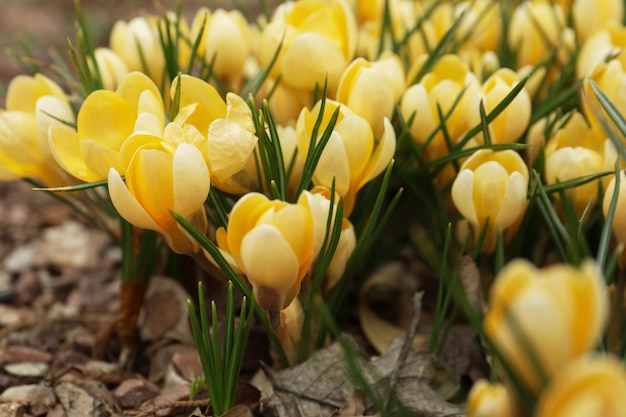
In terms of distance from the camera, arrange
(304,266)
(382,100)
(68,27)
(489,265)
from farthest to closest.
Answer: (68,27)
(489,265)
(382,100)
(304,266)

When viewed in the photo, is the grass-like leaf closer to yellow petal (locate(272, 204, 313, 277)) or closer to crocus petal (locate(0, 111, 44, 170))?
yellow petal (locate(272, 204, 313, 277))

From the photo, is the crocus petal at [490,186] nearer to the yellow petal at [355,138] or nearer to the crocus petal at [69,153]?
the yellow petal at [355,138]

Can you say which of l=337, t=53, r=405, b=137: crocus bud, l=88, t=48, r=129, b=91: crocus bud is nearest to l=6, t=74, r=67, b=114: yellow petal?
Answer: l=88, t=48, r=129, b=91: crocus bud

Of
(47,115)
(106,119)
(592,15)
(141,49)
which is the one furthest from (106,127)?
(592,15)

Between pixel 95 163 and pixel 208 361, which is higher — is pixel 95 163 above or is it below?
above

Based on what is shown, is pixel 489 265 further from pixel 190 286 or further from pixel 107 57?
pixel 107 57

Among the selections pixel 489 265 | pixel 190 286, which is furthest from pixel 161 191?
pixel 489 265

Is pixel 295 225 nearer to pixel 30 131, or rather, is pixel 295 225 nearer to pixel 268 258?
pixel 268 258
